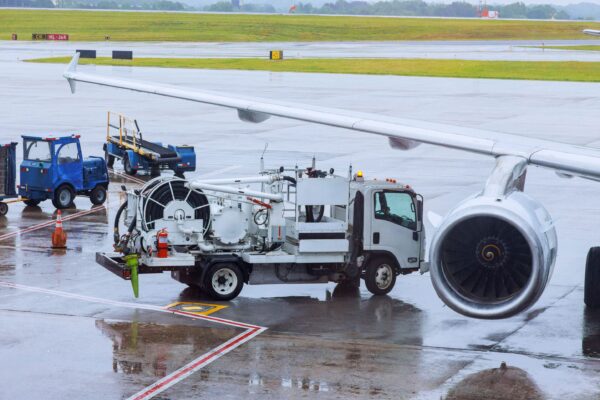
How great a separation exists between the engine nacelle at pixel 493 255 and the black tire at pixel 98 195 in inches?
826

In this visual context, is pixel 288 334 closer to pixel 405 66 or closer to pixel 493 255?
pixel 493 255

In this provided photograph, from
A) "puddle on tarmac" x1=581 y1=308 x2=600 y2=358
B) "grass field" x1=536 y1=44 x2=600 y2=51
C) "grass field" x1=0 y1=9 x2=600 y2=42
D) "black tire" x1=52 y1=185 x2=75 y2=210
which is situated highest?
"grass field" x1=0 y1=9 x2=600 y2=42

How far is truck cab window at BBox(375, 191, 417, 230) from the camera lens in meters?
21.7

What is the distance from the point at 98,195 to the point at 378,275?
42.6 feet

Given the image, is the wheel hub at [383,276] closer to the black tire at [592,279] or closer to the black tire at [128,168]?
the black tire at [592,279]

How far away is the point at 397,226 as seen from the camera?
21.7 meters

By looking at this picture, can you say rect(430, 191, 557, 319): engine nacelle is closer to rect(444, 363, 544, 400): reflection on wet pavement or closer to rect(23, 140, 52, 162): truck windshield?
rect(444, 363, 544, 400): reflection on wet pavement

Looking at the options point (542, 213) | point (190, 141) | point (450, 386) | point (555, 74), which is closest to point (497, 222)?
point (542, 213)

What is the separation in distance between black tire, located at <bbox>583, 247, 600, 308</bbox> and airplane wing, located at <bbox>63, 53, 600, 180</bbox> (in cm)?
553

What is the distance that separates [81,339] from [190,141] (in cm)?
2793

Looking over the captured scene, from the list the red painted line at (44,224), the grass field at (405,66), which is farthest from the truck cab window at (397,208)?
the grass field at (405,66)

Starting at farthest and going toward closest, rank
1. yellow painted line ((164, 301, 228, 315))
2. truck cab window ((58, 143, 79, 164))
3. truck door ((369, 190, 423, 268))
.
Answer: truck cab window ((58, 143, 79, 164)) → truck door ((369, 190, 423, 268)) → yellow painted line ((164, 301, 228, 315))

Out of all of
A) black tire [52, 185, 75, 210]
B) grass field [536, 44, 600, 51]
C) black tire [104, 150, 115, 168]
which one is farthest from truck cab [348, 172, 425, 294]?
grass field [536, 44, 600, 51]

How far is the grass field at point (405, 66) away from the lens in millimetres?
85000
